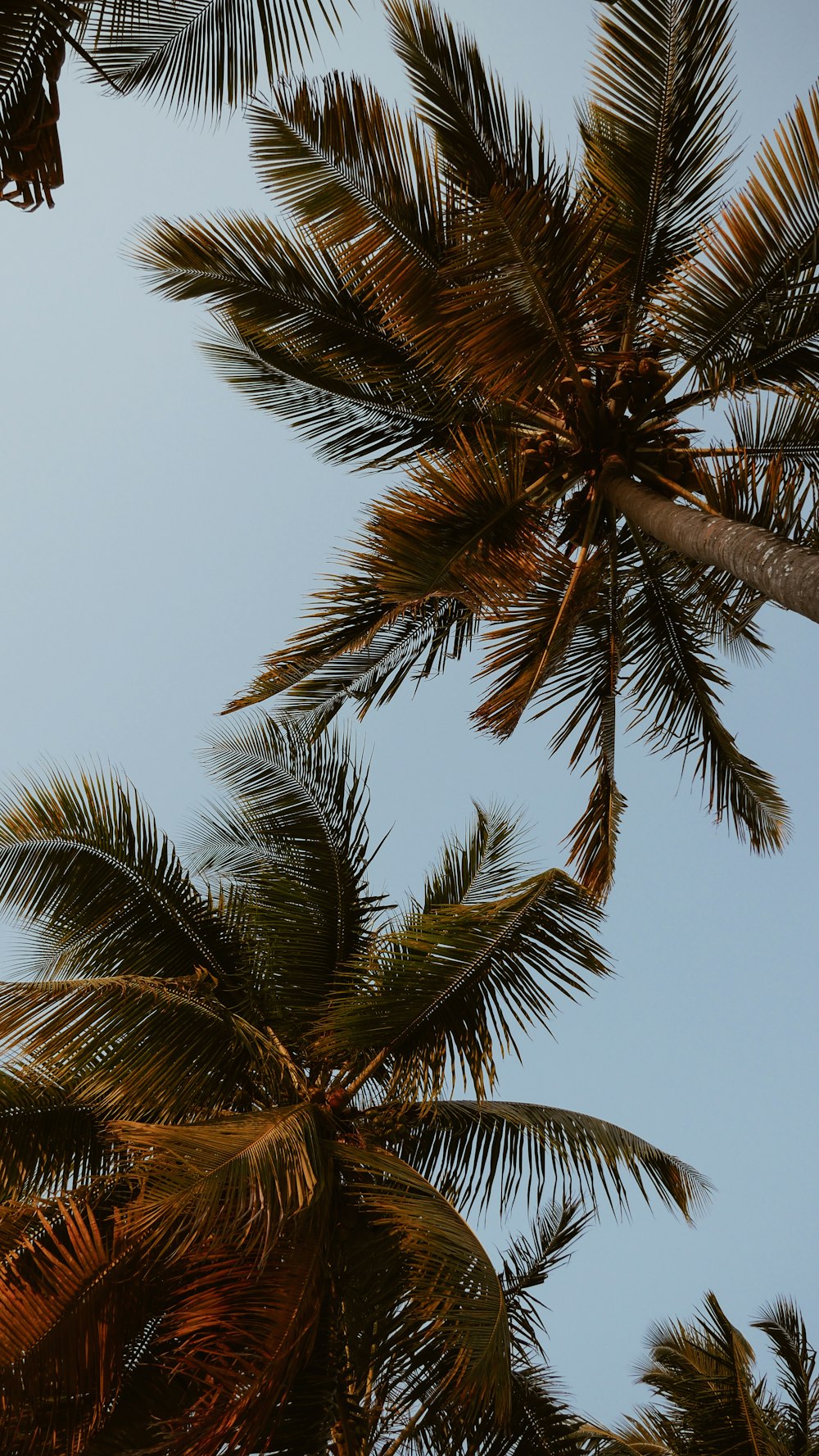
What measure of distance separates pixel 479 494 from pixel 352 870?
267 centimetres

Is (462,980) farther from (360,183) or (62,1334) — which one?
(360,183)

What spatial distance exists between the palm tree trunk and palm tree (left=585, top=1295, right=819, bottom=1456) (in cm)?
476

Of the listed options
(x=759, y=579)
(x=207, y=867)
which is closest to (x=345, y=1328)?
(x=207, y=867)

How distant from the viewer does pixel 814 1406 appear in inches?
368

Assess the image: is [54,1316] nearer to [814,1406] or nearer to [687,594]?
[687,594]

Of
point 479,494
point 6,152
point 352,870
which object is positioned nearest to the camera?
point 6,152

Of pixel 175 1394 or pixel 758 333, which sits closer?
pixel 175 1394

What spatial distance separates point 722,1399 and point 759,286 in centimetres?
783

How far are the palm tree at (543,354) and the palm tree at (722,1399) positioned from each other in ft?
12.6

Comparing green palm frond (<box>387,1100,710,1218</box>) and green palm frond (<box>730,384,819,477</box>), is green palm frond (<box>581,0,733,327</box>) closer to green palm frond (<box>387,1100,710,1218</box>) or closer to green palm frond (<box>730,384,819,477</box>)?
green palm frond (<box>730,384,819,477</box>)

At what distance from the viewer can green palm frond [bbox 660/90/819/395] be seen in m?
6.09

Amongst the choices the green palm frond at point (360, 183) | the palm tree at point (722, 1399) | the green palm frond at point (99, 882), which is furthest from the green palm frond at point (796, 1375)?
the green palm frond at point (360, 183)

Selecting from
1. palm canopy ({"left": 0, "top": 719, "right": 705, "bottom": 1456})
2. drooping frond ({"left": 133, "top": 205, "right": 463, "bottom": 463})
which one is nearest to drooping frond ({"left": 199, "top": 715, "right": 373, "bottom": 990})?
palm canopy ({"left": 0, "top": 719, "right": 705, "bottom": 1456})

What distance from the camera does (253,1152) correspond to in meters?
4.61
